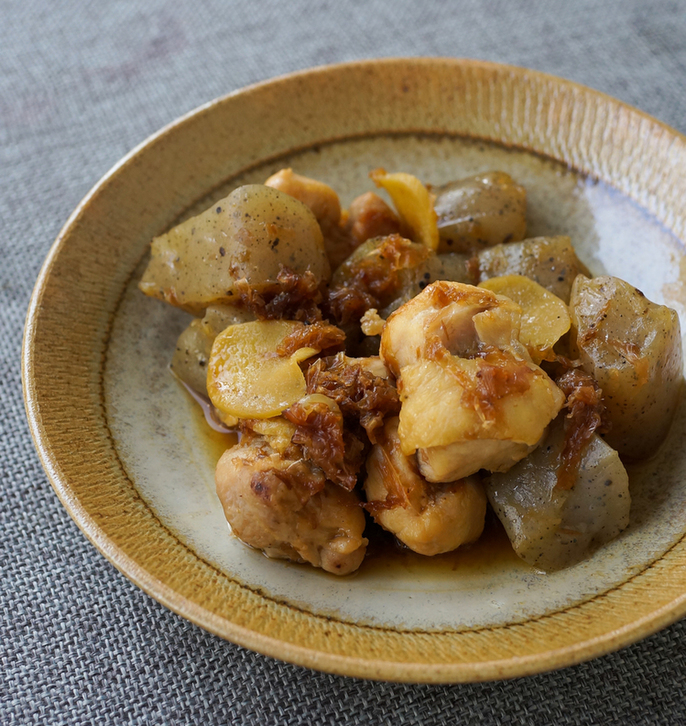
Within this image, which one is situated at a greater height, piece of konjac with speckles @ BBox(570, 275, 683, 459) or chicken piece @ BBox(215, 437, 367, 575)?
piece of konjac with speckles @ BBox(570, 275, 683, 459)

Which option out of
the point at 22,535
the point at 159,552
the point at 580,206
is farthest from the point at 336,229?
the point at 22,535

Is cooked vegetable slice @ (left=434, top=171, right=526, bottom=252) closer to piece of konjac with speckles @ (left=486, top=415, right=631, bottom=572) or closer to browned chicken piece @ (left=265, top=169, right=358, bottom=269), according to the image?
browned chicken piece @ (left=265, top=169, right=358, bottom=269)

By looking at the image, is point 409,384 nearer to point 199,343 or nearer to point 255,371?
point 255,371

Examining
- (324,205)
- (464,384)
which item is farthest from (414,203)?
(464,384)

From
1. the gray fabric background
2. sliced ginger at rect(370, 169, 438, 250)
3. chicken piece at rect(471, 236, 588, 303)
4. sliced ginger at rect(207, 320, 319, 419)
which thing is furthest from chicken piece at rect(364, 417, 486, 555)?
sliced ginger at rect(370, 169, 438, 250)

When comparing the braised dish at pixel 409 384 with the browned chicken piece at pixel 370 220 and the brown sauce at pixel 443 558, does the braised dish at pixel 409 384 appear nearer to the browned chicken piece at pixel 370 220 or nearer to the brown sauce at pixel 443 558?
the brown sauce at pixel 443 558

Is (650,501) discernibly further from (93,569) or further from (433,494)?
(93,569)

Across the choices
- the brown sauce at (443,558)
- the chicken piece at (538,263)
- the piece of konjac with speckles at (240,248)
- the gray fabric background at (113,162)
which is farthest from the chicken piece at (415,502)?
the chicken piece at (538,263)
